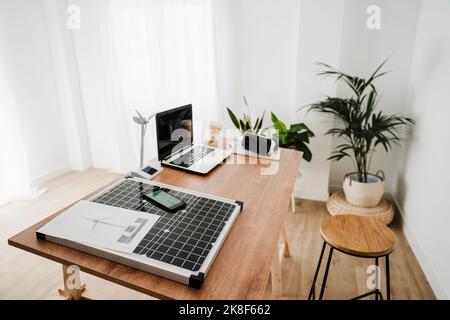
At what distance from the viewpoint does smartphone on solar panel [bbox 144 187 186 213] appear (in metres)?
1.24

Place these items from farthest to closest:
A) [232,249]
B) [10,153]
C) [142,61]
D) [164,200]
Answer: [142,61]
[10,153]
[164,200]
[232,249]

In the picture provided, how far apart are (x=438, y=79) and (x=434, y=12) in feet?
1.84

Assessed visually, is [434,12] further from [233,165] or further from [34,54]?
[34,54]

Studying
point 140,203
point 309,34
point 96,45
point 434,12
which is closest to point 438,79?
point 434,12

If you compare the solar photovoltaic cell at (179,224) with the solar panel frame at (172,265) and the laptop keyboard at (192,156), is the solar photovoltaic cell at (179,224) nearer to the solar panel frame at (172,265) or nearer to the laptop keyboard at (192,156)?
the solar panel frame at (172,265)

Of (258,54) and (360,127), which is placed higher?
(258,54)

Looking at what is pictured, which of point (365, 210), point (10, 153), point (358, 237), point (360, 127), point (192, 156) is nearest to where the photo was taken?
point (358, 237)

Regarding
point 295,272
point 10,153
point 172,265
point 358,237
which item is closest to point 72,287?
point 172,265

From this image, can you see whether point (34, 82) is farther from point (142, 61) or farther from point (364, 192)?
point (364, 192)

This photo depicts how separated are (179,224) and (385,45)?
263cm

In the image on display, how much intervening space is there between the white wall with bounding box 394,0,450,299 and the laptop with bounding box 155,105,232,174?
1448 mm

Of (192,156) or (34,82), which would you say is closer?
(192,156)

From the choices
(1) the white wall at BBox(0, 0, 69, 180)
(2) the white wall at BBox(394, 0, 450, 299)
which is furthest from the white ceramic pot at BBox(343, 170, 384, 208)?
(1) the white wall at BBox(0, 0, 69, 180)

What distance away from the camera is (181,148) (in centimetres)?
184
